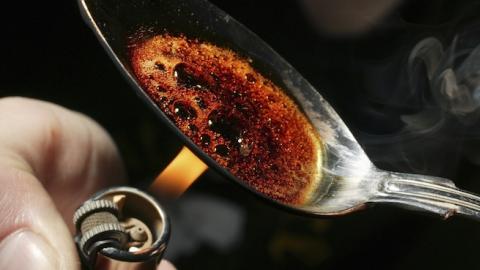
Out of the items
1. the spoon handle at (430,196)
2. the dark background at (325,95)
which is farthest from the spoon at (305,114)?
the dark background at (325,95)

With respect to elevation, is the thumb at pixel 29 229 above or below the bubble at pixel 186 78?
below

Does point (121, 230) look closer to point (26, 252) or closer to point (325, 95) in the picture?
point (26, 252)

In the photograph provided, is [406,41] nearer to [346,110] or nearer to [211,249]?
[346,110]

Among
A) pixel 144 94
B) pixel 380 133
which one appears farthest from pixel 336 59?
pixel 144 94

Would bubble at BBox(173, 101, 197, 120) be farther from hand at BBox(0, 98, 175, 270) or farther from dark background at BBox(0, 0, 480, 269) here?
dark background at BBox(0, 0, 480, 269)

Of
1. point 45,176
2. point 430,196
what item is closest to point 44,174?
point 45,176

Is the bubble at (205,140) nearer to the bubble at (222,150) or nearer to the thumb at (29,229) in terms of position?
the bubble at (222,150)

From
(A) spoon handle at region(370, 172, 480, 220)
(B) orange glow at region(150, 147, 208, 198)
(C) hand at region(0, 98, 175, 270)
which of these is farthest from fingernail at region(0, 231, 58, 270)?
(A) spoon handle at region(370, 172, 480, 220)
